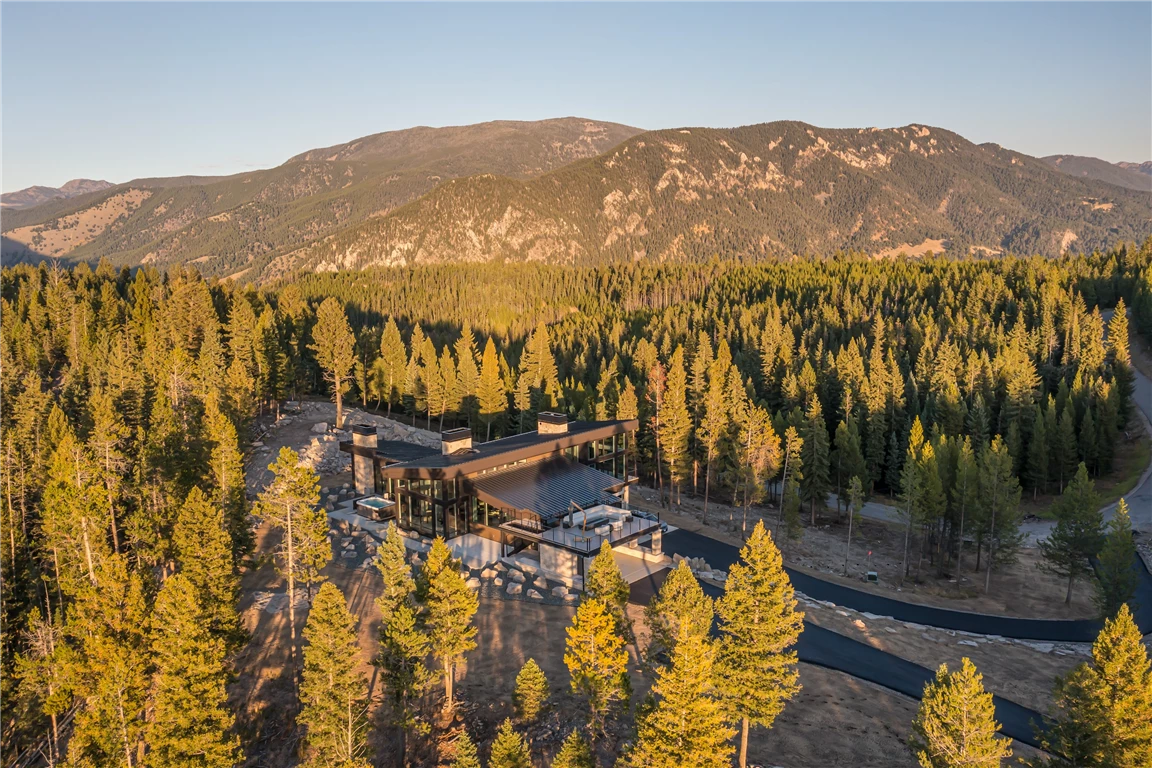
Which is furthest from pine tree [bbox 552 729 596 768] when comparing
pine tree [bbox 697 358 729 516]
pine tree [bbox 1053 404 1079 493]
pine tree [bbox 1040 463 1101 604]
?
pine tree [bbox 1053 404 1079 493]

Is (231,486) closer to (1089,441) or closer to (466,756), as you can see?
(466,756)

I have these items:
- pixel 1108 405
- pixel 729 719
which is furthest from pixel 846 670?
pixel 1108 405

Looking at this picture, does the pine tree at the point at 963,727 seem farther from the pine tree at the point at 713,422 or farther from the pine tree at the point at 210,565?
the pine tree at the point at 713,422

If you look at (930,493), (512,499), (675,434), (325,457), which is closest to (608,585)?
(512,499)

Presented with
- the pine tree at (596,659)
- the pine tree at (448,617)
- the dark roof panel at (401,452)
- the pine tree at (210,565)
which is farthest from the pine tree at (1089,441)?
the pine tree at (210,565)

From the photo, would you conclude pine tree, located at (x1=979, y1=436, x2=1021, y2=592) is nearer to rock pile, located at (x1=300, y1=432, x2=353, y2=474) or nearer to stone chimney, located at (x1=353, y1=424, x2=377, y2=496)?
stone chimney, located at (x1=353, y1=424, x2=377, y2=496)
